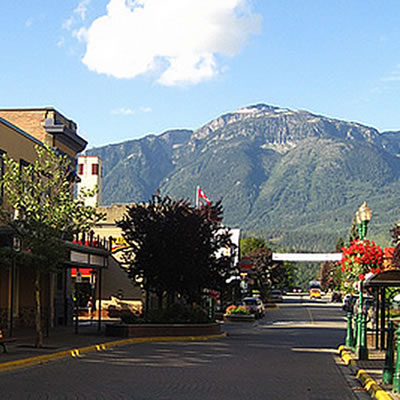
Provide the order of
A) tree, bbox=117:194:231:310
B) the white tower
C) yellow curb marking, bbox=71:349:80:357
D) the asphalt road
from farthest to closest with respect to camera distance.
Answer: the white tower
tree, bbox=117:194:231:310
yellow curb marking, bbox=71:349:80:357
the asphalt road

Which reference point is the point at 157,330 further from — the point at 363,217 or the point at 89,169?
the point at 89,169

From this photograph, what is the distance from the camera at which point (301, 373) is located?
62.9 feet

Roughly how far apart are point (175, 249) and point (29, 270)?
253 inches

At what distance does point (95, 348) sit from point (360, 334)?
325 inches

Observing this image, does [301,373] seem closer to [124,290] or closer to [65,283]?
[65,283]

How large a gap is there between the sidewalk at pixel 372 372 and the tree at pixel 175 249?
980 cm

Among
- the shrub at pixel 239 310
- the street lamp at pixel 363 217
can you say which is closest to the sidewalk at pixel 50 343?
the street lamp at pixel 363 217

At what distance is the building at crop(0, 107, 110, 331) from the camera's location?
31.3 metres

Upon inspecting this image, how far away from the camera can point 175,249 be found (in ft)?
113

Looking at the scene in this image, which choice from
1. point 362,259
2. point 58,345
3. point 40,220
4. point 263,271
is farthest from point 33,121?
point 263,271

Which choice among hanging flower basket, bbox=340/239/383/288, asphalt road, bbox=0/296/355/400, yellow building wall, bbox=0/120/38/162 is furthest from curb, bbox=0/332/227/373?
yellow building wall, bbox=0/120/38/162

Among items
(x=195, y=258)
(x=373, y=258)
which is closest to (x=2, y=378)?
(x=373, y=258)

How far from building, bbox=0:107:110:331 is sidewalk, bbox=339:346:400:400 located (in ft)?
38.6

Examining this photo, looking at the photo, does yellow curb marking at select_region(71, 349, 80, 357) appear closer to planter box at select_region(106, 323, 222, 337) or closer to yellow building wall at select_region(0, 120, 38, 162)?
planter box at select_region(106, 323, 222, 337)
